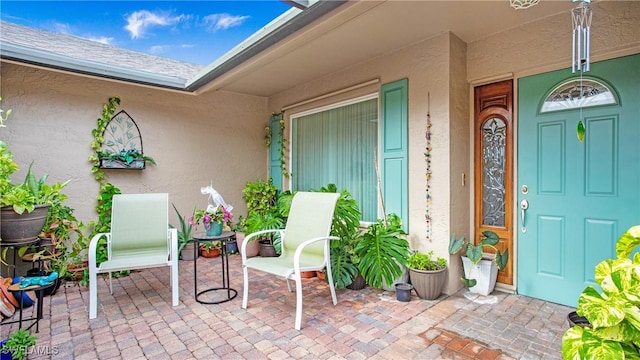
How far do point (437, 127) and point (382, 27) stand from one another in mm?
1158

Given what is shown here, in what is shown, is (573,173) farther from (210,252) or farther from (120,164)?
(120,164)

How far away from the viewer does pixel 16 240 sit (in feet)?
9.48

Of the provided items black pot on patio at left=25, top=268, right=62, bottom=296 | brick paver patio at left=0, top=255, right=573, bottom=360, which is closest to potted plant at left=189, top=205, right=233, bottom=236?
brick paver patio at left=0, top=255, right=573, bottom=360

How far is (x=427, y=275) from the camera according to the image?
9.98ft

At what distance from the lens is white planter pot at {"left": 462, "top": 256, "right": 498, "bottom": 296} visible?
3172 millimetres

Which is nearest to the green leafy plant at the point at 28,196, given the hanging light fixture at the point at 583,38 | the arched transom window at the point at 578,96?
the hanging light fixture at the point at 583,38

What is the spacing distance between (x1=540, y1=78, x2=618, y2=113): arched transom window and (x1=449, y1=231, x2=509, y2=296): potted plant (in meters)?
1.37

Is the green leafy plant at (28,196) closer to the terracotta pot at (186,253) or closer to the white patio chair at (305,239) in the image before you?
the terracotta pot at (186,253)

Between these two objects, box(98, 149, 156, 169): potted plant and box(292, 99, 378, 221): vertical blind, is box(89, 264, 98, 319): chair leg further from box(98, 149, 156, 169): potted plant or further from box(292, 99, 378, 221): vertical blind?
box(292, 99, 378, 221): vertical blind

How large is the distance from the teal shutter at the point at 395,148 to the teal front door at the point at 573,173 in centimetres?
113

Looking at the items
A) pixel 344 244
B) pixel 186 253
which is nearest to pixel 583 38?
pixel 344 244

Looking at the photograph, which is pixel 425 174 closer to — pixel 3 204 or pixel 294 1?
pixel 294 1

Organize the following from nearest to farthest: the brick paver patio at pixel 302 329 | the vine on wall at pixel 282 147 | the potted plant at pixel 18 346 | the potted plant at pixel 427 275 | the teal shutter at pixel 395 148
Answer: the potted plant at pixel 18 346 → the brick paver patio at pixel 302 329 → the potted plant at pixel 427 275 → the teal shutter at pixel 395 148 → the vine on wall at pixel 282 147

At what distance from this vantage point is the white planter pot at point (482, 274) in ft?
10.4
